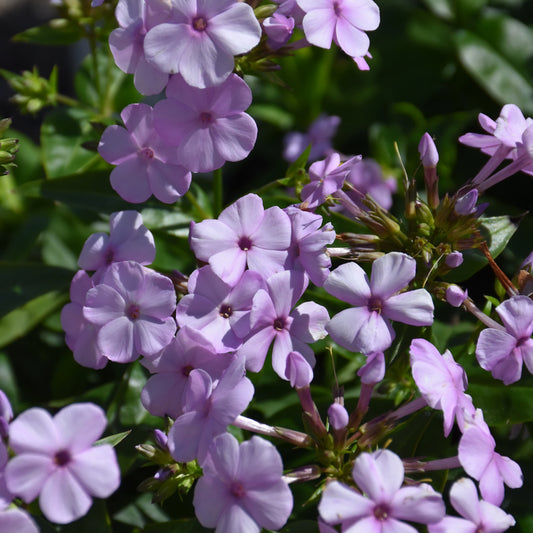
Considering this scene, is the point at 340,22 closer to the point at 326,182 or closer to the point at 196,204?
the point at 326,182

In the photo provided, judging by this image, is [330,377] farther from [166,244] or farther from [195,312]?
[195,312]

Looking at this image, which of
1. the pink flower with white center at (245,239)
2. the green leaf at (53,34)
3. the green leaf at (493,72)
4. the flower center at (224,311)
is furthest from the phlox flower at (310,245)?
the green leaf at (493,72)

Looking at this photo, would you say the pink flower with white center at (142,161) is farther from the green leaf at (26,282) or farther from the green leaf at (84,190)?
the green leaf at (26,282)

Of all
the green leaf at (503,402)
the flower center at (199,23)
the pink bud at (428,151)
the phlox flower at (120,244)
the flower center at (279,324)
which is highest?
the flower center at (199,23)

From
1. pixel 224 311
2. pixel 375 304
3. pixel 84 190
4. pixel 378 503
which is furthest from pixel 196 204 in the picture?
pixel 378 503

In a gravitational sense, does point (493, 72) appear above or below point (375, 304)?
below

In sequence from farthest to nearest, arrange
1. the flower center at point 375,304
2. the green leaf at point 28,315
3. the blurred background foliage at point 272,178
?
the green leaf at point 28,315
the blurred background foliage at point 272,178
the flower center at point 375,304
